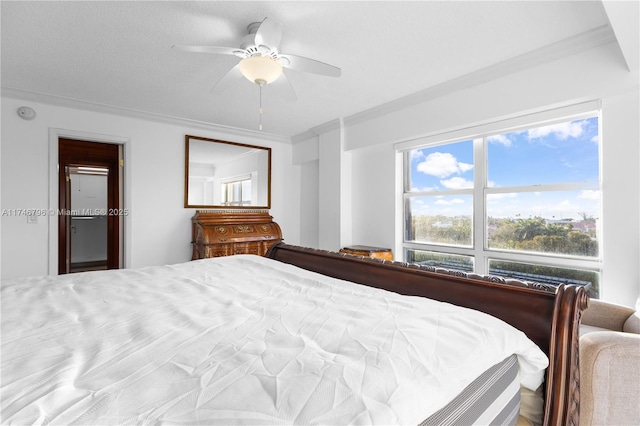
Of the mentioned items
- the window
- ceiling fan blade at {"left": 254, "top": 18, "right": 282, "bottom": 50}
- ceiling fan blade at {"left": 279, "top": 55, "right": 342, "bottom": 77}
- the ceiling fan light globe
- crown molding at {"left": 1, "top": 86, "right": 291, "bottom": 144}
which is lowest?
the window

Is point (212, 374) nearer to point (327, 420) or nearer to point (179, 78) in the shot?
point (327, 420)

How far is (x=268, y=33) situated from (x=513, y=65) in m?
2.02

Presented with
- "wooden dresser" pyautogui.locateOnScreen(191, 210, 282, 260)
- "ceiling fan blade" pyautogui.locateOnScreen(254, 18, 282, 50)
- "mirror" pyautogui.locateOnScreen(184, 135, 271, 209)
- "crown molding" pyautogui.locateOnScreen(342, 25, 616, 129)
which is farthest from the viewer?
"mirror" pyautogui.locateOnScreen(184, 135, 271, 209)

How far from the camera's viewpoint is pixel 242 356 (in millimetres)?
792

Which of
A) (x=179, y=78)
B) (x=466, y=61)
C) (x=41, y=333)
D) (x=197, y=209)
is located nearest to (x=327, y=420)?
(x=41, y=333)

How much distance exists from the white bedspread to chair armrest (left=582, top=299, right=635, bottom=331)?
978mm

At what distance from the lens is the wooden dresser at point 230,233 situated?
4039 millimetres

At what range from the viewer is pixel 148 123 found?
396cm

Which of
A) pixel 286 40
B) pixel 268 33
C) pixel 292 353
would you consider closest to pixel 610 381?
pixel 292 353

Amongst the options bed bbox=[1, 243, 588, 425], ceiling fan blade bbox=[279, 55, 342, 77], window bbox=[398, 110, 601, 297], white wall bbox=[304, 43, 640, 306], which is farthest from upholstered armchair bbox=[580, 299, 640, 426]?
ceiling fan blade bbox=[279, 55, 342, 77]

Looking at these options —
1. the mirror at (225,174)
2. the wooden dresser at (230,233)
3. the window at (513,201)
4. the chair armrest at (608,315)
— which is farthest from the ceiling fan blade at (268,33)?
the mirror at (225,174)

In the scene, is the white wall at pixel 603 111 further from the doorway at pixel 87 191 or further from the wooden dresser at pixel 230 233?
the doorway at pixel 87 191

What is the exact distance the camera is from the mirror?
171 inches

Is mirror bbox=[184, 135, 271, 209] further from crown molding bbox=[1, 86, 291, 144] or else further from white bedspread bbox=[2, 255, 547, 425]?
white bedspread bbox=[2, 255, 547, 425]
